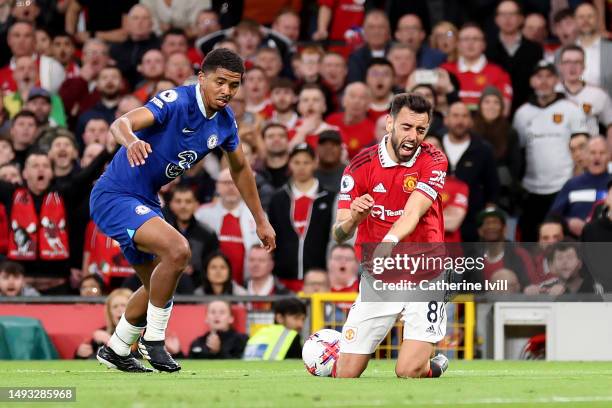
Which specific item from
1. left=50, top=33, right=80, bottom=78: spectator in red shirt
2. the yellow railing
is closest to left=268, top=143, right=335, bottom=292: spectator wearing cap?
the yellow railing

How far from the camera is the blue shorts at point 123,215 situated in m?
10.2

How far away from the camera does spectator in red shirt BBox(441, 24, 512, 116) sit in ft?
57.2

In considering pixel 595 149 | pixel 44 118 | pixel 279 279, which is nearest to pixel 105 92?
pixel 44 118

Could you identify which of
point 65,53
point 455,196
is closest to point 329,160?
point 455,196

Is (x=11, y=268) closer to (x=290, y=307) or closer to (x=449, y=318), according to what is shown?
(x=290, y=307)

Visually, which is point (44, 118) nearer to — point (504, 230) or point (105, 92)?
point (105, 92)

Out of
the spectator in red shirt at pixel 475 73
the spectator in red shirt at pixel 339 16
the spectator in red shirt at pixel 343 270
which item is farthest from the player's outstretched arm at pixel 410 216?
the spectator in red shirt at pixel 339 16

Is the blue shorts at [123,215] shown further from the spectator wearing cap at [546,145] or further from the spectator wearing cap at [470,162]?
the spectator wearing cap at [546,145]

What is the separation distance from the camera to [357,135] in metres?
17.0

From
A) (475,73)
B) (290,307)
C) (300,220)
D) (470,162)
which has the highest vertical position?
(475,73)

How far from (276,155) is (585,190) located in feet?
11.9

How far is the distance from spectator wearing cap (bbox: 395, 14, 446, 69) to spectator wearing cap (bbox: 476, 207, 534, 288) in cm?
319

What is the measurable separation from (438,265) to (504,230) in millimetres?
5234

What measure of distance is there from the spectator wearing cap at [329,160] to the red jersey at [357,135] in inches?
27.1
